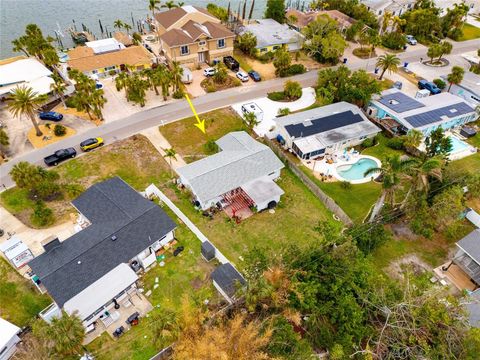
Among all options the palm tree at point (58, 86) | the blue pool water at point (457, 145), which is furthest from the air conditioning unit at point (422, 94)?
the palm tree at point (58, 86)

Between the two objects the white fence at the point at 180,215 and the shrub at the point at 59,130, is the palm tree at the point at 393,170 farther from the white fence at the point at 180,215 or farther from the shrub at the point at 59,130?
the shrub at the point at 59,130

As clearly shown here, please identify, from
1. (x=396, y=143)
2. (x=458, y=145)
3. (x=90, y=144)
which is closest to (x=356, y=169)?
(x=396, y=143)

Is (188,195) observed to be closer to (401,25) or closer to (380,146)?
(380,146)

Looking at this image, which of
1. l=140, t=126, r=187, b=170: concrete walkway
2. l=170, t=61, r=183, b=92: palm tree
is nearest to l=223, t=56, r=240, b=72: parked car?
l=170, t=61, r=183, b=92: palm tree

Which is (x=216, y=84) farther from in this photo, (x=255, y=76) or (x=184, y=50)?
(x=184, y=50)

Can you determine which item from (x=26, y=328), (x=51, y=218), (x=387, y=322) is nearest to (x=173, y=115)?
(x=51, y=218)

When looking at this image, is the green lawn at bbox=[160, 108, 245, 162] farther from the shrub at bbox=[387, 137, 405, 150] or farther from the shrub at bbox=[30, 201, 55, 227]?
the shrub at bbox=[387, 137, 405, 150]
